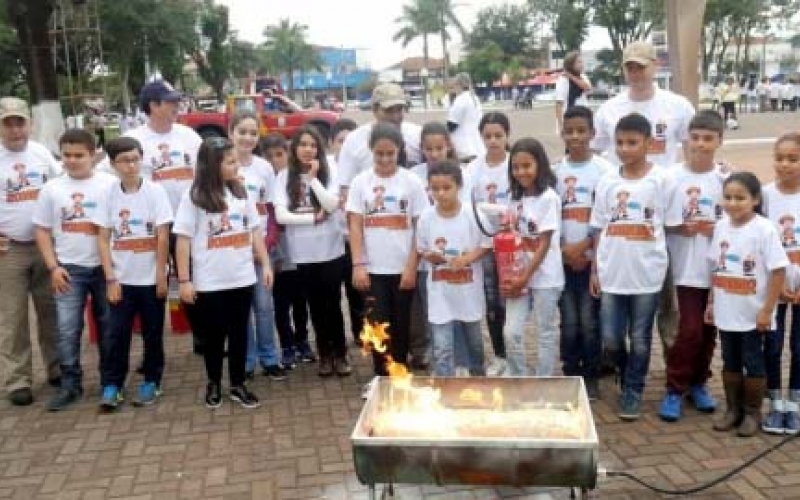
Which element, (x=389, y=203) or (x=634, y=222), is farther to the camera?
(x=389, y=203)

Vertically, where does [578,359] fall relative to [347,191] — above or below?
below

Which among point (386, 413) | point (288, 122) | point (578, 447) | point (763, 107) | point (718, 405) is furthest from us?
point (763, 107)

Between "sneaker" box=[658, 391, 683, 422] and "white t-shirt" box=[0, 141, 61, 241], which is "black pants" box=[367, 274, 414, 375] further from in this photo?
"white t-shirt" box=[0, 141, 61, 241]

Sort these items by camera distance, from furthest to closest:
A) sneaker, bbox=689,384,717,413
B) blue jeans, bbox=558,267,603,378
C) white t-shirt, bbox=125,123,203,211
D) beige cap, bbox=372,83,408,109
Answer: white t-shirt, bbox=125,123,203,211 → beige cap, bbox=372,83,408,109 → blue jeans, bbox=558,267,603,378 → sneaker, bbox=689,384,717,413

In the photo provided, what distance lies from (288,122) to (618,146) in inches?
682

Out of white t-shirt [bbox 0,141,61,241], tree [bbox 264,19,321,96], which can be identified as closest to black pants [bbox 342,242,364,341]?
white t-shirt [bbox 0,141,61,241]

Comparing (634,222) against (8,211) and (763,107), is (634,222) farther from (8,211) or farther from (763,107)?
(763,107)

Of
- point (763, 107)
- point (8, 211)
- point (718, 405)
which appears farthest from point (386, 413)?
point (763, 107)

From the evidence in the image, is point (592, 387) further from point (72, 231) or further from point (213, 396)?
point (72, 231)

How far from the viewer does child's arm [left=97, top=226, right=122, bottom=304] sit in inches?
187

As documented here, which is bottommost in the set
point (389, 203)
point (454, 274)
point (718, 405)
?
point (718, 405)

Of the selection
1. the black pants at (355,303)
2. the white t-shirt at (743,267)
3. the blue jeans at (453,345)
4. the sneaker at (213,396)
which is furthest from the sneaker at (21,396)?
the white t-shirt at (743,267)

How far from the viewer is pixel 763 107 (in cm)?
3092

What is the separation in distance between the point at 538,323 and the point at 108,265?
2.53 metres
